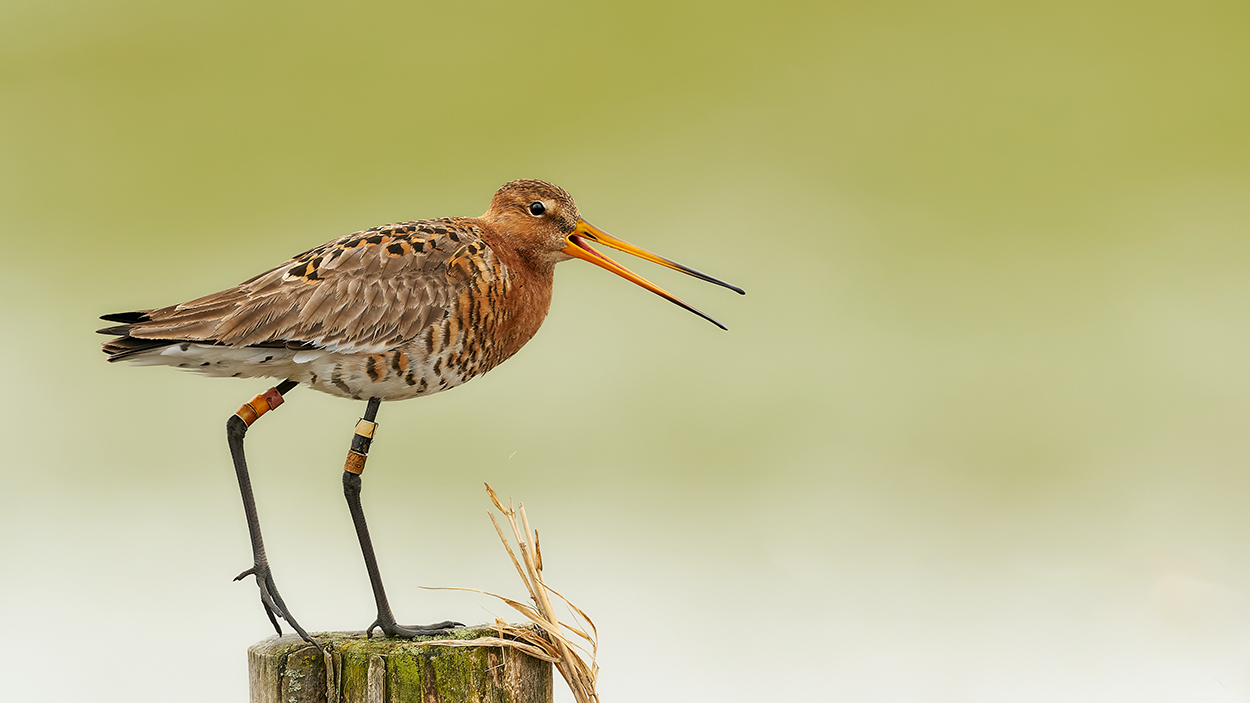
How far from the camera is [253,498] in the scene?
11.9 ft

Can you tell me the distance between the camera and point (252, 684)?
11.6 ft

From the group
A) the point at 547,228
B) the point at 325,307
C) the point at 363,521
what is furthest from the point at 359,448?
the point at 547,228

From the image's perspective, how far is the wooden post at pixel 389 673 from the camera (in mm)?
3311

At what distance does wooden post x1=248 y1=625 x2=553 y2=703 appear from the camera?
3311 millimetres

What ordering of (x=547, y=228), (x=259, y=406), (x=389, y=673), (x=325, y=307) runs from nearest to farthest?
(x=389, y=673), (x=325, y=307), (x=259, y=406), (x=547, y=228)

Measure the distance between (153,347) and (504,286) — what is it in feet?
3.81

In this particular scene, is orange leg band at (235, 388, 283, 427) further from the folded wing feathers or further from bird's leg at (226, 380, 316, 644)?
the folded wing feathers

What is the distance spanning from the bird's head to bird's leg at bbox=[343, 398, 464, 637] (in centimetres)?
83

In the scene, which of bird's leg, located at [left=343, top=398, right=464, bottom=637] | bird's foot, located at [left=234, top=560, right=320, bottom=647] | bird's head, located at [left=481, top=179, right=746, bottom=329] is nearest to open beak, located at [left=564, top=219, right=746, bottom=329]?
bird's head, located at [left=481, top=179, right=746, bottom=329]

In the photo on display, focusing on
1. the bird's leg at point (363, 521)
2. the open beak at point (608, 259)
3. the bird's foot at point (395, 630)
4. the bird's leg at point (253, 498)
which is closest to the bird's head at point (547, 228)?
the open beak at point (608, 259)

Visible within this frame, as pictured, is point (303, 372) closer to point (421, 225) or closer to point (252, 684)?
point (421, 225)

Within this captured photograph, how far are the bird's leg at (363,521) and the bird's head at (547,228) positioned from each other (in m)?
0.83

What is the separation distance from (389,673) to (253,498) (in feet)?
2.60

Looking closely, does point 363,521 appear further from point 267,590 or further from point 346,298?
point 346,298
